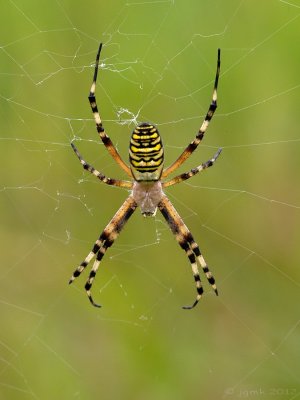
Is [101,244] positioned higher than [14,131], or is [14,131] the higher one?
[14,131]

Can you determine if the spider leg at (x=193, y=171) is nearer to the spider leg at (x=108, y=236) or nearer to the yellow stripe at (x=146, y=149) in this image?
the spider leg at (x=108, y=236)

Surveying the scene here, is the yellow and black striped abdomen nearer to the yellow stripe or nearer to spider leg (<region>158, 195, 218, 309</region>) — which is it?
the yellow stripe

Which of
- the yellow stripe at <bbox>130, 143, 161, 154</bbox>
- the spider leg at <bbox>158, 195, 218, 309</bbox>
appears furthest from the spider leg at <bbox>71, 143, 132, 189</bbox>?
the yellow stripe at <bbox>130, 143, 161, 154</bbox>

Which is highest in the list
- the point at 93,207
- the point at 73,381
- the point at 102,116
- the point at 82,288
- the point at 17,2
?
the point at 17,2

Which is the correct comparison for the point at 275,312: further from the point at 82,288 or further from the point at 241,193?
the point at 82,288

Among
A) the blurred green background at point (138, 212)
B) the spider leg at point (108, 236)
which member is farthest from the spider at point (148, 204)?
the blurred green background at point (138, 212)

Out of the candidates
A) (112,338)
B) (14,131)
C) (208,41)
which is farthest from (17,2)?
(112,338)

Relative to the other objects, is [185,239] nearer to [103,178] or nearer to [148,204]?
[148,204]

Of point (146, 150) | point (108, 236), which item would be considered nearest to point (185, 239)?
point (108, 236)
